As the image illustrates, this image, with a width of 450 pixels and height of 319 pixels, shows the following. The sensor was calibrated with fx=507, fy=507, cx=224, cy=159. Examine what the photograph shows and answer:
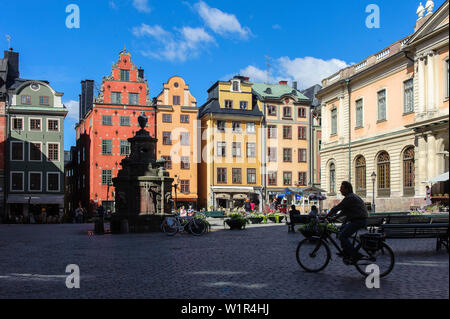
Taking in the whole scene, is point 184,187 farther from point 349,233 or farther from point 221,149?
point 349,233

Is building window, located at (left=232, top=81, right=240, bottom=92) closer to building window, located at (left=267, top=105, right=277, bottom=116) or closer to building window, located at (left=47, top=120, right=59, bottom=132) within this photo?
building window, located at (left=267, top=105, right=277, bottom=116)

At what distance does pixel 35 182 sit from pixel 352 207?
4916 centimetres

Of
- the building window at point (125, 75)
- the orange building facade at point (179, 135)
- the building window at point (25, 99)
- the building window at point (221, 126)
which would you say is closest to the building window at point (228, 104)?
the building window at point (221, 126)

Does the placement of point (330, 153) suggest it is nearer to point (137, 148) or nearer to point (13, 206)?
point (137, 148)

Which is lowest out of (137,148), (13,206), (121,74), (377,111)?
(13,206)

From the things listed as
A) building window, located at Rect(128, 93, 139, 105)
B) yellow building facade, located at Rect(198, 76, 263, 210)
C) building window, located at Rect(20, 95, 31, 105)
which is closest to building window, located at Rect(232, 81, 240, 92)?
yellow building facade, located at Rect(198, 76, 263, 210)

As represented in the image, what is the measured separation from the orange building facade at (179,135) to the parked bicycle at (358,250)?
162ft

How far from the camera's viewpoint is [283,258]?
12.7 m

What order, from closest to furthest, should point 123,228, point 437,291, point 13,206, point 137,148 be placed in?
1. point 437,291
2. point 123,228
3. point 137,148
4. point 13,206

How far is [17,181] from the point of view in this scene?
51906 millimetres

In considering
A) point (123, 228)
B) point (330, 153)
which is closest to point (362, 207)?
point (123, 228)

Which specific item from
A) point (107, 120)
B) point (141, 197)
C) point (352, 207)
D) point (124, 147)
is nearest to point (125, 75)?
point (107, 120)

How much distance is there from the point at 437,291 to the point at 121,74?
56015 millimetres

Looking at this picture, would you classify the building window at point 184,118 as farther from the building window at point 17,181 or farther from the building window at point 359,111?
the building window at point 359,111
